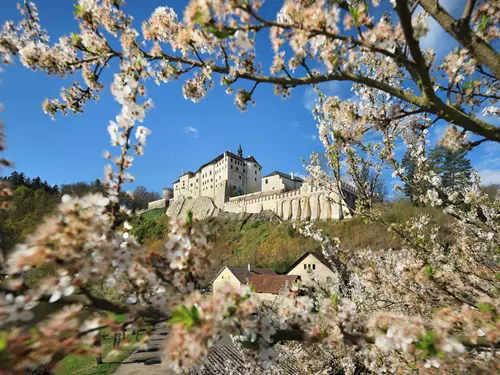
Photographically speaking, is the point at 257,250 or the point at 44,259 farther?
the point at 257,250

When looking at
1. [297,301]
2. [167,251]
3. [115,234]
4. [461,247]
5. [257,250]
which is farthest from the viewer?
[257,250]

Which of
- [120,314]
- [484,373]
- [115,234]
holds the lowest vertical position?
[484,373]

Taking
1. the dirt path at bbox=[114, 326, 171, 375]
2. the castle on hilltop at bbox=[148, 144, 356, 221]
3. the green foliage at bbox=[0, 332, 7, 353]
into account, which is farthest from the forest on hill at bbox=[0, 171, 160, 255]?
the castle on hilltop at bbox=[148, 144, 356, 221]

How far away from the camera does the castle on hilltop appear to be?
5566cm

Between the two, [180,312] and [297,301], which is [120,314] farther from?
[297,301]

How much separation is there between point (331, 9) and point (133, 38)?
6.60 ft

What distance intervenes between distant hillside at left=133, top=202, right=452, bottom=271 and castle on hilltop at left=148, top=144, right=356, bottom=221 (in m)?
3.63

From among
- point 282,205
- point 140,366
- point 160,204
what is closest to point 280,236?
point 282,205

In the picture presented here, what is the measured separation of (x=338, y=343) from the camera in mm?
1707

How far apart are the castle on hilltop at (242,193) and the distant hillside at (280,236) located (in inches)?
143

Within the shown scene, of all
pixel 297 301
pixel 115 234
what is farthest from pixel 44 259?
pixel 297 301

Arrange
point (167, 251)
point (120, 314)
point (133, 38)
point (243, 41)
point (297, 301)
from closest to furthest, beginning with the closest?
point (120, 314)
point (167, 251)
point (243, 41)
point (297, 301)
point (133, 38)

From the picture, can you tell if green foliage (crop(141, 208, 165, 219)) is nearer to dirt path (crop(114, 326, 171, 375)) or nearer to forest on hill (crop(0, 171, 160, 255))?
forest on hill (crop(0, 171, 160, 255))

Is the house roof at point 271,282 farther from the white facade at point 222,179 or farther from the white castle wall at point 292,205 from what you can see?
the white facade at point 222,179
